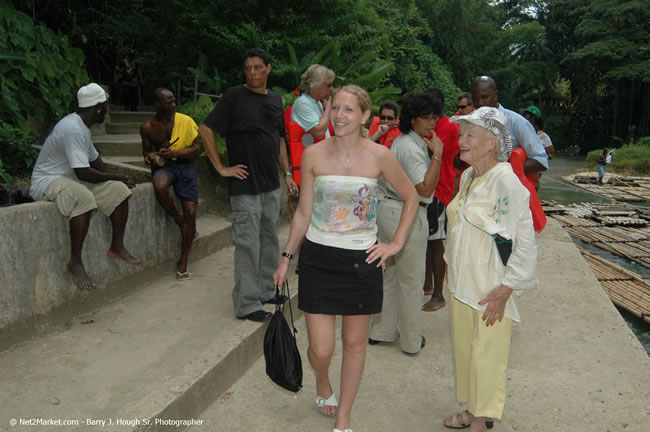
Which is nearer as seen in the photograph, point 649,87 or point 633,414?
point 633,414

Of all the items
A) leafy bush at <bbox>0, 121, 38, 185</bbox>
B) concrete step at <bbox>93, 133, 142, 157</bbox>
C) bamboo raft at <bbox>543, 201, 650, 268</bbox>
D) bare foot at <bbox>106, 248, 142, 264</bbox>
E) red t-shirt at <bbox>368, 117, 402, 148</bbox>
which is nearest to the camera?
bare foot at <bbox>106, 248, 142, 264</bbox>

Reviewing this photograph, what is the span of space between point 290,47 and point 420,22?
17.8 m

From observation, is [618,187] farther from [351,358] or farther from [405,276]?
[351,358]

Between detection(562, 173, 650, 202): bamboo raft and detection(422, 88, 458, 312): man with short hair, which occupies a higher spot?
detection(422, 88, 458, 312): man with short hair

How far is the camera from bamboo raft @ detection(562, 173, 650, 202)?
19844 mm

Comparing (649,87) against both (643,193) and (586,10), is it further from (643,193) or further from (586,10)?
(643,193)

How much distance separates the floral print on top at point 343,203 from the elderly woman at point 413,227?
1027 mm

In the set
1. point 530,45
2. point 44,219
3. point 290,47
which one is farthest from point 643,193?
point 530,45

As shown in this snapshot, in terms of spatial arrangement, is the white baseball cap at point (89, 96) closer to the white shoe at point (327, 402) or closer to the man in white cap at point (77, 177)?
the man in white cap at point (77, 177)

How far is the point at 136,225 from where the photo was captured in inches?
194

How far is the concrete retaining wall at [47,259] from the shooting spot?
360cm

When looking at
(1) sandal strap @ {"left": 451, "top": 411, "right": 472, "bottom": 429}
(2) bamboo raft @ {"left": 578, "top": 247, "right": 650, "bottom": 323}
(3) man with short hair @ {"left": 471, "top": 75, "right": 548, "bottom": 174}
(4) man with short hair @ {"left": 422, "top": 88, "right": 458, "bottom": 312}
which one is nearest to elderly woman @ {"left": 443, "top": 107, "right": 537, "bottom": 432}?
(1) sandal strap @ {"left": 451, "top": 411, "right": 472, "bottom": 429}

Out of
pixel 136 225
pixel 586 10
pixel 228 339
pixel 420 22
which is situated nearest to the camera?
pixel 228 339

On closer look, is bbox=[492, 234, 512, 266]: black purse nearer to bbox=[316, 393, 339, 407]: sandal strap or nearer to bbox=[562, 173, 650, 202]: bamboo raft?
bbox=[316, 393, 339, 407]: sandal strap
